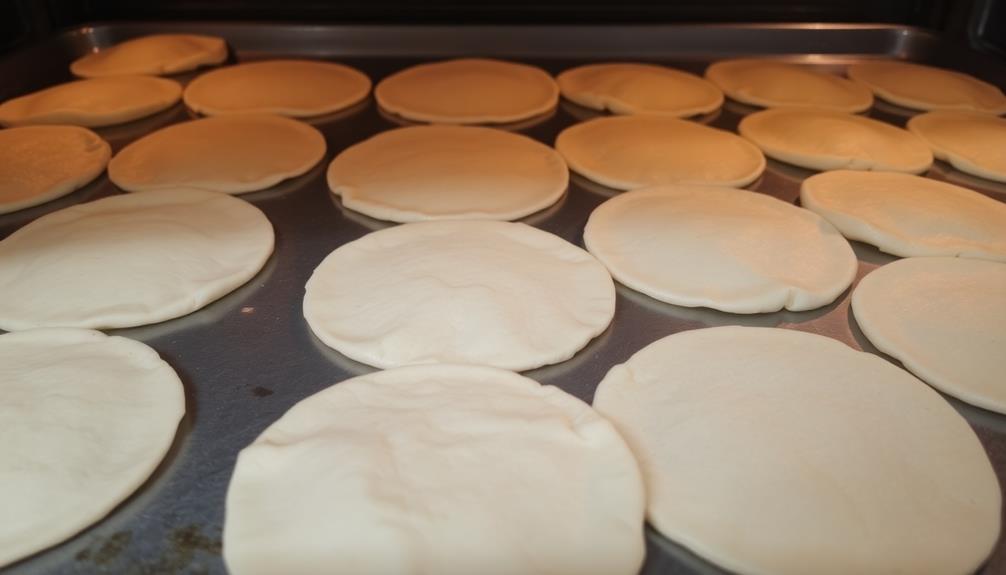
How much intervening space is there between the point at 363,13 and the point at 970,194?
196cm

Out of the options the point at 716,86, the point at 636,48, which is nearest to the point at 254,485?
the point at 716,86

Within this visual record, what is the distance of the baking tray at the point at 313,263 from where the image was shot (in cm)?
100

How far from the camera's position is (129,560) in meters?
0.95

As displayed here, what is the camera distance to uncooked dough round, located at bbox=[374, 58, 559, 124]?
214cm

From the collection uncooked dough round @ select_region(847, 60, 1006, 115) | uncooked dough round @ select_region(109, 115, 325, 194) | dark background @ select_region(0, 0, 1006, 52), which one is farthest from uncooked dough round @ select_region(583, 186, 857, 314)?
dark background @ select_region(0, 0, 1006, 52)

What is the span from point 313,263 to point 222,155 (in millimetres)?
538

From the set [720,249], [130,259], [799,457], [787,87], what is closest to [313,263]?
[130,259]

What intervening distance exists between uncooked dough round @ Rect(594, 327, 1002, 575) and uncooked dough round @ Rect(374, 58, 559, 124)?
1.11 m

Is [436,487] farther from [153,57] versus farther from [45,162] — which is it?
[153,57]

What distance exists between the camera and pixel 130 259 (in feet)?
4.72

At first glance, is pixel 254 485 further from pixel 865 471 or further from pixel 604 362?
pixel 865 471

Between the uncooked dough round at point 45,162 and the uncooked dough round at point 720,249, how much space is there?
1244 millimetres

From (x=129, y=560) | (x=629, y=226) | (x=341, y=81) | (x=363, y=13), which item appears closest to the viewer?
(x=129, y=560)

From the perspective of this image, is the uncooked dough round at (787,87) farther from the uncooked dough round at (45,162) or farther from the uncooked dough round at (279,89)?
the uncooked dough round at (45,162)
